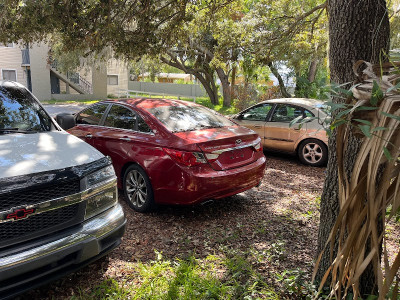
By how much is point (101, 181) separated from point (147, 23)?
5.18m

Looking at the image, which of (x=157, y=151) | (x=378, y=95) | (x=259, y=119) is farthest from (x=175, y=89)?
(x=378, y=95)

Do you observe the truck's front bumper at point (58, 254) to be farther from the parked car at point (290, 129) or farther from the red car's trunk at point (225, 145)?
the parked car at point (290, 129)

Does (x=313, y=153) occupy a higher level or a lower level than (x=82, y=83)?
lower

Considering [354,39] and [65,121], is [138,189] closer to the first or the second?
[65,121]

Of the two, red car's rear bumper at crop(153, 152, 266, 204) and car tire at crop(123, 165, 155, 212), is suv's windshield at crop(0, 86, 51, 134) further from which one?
red car's rear bumper at crop(153, 152, 266, 204)

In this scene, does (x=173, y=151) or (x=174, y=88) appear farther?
(x=174, y=88)

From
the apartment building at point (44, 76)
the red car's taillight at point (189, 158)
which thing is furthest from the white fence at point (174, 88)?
the red car's taillight at point (189, 158)

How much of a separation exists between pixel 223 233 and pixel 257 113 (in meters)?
4.88

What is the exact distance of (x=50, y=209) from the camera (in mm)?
2551

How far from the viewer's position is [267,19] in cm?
1092

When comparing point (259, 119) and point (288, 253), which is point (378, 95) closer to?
point (288, 253)

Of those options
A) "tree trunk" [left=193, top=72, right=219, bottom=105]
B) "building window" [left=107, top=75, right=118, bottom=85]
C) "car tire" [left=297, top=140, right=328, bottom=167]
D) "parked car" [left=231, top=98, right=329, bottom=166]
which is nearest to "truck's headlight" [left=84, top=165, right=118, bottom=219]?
"parked car" [left=231, top=98, right=329, bottom=166]

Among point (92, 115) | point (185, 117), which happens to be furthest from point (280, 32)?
point (92, 115)

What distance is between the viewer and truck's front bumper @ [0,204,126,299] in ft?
7.61
